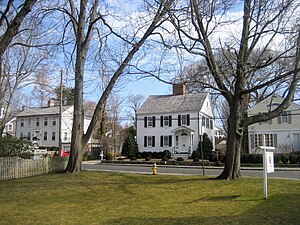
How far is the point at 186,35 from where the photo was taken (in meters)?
13.2

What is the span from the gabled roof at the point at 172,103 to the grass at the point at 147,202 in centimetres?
2728

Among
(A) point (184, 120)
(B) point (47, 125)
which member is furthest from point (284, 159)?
(B) point (47, 125)

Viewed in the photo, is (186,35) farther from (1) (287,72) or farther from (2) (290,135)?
(2) (290,135)

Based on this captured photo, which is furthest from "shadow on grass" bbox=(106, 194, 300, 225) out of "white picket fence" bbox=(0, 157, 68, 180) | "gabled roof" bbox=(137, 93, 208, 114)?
"gabled roof" bbox=(137, 93, 208, 114)

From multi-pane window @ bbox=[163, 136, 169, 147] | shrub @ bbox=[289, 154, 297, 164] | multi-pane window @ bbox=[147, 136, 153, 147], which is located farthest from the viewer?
multi-pane window @ bbox=[147, 136, 153, 147]

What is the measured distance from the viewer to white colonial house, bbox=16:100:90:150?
176 ft

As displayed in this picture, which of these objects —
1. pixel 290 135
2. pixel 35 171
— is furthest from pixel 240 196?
pixel 290 135

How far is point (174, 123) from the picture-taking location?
41688mm

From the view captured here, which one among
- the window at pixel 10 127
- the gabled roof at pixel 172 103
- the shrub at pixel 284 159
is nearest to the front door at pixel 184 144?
the gabled roof at pixel 172 103

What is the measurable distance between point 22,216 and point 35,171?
10.6 metres

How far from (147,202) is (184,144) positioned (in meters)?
31.3

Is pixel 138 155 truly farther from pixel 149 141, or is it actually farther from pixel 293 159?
pixel 293 159

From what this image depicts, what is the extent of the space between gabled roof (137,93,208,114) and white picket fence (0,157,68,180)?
2321cm

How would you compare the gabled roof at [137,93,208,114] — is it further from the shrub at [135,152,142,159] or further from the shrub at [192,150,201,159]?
the shrub at [192,150,201,159]
